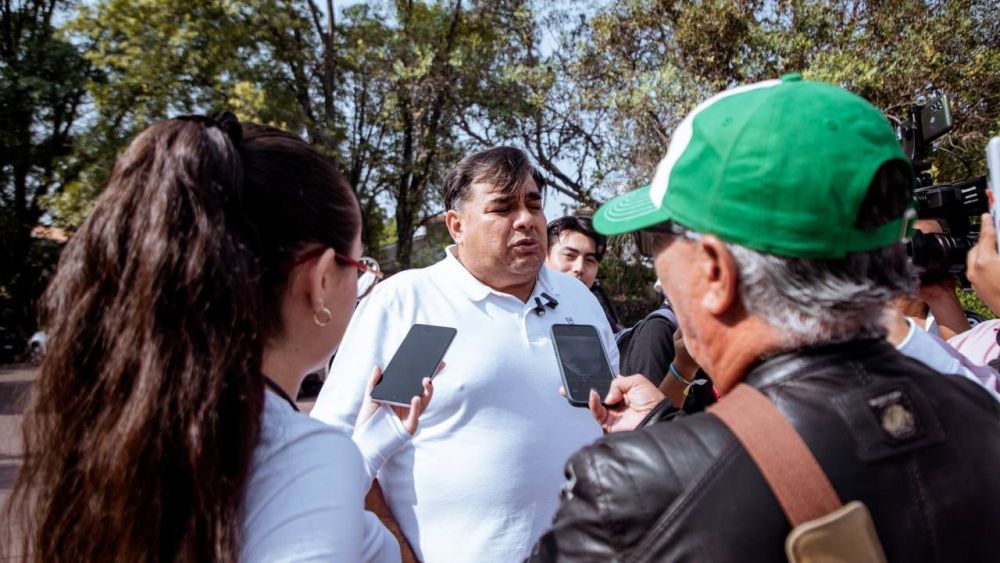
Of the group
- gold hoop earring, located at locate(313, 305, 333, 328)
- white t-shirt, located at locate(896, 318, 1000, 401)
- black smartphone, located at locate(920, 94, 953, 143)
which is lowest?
white t-shirt, located at locate(896, 318, 1000, 401)

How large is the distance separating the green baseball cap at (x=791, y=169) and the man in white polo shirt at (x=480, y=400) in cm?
143

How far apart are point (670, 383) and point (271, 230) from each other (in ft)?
7.55

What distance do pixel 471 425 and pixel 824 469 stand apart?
154 cm

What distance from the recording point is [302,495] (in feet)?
3.67

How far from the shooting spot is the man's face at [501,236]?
279 cm

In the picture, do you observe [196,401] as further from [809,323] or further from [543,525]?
[543,525]

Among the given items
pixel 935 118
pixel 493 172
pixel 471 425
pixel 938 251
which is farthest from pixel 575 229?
pixel 471 425

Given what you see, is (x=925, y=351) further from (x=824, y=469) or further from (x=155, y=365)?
(x=155, y=365)

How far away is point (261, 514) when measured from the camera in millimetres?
1128

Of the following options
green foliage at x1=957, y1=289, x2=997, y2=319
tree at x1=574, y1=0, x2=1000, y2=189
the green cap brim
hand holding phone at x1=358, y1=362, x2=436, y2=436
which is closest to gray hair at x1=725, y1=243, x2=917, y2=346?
the green cap brim

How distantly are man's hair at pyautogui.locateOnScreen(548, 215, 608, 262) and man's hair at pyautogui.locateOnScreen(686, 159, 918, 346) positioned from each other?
3.85 metres

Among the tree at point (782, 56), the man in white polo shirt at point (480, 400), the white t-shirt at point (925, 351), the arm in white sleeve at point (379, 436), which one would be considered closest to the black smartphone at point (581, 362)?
the man in white polo shirt at point (480, 400)

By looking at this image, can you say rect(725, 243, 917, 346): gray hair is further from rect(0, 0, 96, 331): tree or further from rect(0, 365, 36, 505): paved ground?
rect(0, 0, 96, 331): tree

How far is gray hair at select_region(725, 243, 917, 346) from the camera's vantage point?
1.09 meters
